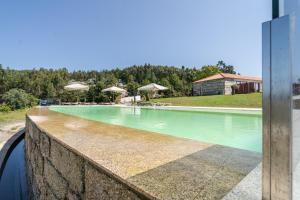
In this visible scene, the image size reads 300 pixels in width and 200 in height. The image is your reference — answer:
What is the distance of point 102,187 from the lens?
1.58 meters

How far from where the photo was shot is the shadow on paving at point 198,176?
1.14 m

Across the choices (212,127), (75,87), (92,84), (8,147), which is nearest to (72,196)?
(212,127)

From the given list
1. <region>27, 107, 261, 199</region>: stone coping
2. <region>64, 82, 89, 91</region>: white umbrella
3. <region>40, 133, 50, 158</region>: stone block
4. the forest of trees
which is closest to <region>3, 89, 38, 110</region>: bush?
<region>64, 82, 89, 91</region>: white umbrella

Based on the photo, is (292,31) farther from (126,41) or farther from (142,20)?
(126,41)

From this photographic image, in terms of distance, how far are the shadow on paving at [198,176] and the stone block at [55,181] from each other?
1313 millimetres

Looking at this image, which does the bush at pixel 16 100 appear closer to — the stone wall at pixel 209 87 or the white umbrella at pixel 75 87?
the white umbrella at pixel 75 87

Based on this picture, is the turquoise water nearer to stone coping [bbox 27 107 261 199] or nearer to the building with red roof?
stone coping [bbox 27 107 261 199]

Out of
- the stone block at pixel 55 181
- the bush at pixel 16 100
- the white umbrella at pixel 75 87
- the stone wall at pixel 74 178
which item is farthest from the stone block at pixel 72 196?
the bush at pixel 16 100

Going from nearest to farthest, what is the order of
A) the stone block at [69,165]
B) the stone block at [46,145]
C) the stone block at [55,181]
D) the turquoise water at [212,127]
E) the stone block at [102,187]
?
the stone block at [102,187] < the stone block at [69,165] < the stone block at [55,181] < the stone block at [46,145] < the turquoise water at [212,127]

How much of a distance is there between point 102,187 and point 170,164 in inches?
20.3

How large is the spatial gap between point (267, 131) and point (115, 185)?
0.97 m

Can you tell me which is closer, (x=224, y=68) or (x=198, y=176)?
(x=198, y=176)

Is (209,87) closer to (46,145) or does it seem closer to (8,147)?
(8,147)

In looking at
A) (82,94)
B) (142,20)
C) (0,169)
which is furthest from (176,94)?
(0,169)
